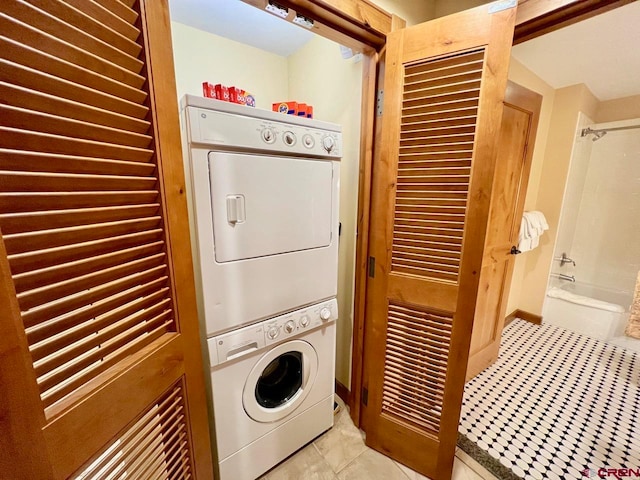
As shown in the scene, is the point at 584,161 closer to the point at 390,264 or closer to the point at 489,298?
the point at 489,298

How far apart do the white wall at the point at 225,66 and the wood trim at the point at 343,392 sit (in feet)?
7.14

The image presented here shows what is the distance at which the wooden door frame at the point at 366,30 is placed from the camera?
920 millimetres

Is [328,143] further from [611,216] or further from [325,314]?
[611,216]

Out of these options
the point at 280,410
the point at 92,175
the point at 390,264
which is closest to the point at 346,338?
the point at 280,410

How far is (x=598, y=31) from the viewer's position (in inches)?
60.8

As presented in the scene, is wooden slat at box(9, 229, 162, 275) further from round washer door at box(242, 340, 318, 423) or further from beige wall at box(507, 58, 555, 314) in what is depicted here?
beige wall at box(507, 58, 555, 314)

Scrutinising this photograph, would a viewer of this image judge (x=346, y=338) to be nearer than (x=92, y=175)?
No

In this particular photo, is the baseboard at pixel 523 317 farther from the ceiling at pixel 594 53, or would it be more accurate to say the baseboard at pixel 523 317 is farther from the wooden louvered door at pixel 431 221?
the ceiling at pixel 594 53

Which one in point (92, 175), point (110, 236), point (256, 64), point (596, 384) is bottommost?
point (596, 384)

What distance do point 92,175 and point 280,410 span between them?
1.27 meters

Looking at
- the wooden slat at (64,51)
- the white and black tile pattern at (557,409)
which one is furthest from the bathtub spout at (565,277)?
the wooden slat at (64,51)

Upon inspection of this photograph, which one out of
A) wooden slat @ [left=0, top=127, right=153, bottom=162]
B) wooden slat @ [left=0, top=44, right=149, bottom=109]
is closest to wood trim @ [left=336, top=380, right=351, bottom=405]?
wooden slat @ [left=0, top=127, right=153, bottom=162]

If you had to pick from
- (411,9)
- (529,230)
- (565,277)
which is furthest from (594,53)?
(565,277)

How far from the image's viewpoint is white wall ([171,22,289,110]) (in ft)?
5.31
